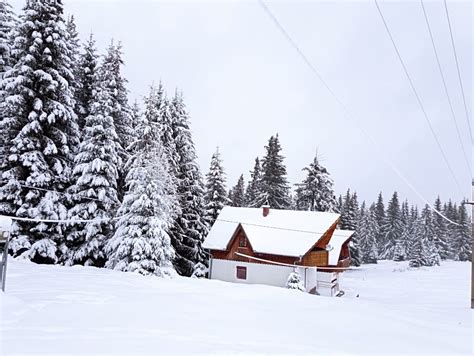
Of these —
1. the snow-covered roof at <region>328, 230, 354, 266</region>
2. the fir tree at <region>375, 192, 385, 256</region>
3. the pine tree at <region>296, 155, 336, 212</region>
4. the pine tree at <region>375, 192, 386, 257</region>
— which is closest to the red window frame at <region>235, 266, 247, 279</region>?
the snow-covered roof at <region>328, 230, 354, 266</region>

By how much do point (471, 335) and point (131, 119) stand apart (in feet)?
79.8

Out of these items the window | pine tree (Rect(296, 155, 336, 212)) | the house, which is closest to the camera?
the house

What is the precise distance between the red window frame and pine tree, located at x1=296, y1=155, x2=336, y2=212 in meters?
16.0

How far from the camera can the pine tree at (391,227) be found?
3110 inches

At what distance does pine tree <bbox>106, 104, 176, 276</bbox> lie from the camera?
1934 centimetres

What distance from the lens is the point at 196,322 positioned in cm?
692

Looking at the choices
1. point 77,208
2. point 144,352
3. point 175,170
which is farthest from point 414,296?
point 144,352

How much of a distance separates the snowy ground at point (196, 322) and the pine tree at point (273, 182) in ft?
98.6

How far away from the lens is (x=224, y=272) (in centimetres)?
2914

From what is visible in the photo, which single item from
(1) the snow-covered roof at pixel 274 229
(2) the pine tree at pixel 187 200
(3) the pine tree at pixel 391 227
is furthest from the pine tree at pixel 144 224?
(3) the pine tree at pixel 391 227

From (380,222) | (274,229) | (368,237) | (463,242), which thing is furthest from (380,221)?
(274,229)

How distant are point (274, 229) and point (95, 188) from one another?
14.9 metres

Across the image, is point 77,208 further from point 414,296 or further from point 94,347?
point 414,296

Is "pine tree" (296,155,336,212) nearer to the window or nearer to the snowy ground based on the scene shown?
the window
